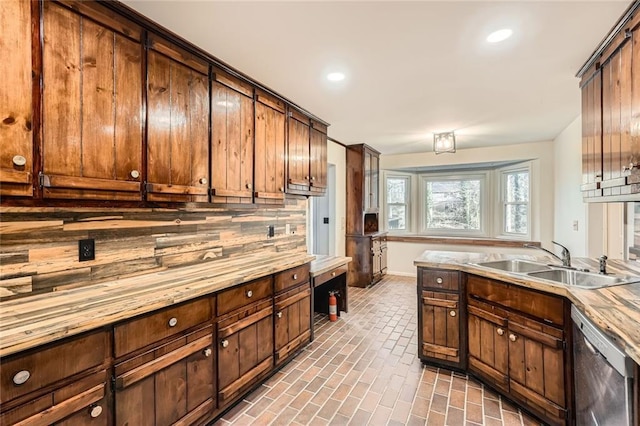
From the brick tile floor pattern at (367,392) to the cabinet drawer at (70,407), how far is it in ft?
2.91

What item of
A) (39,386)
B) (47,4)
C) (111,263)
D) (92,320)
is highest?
(47,4)

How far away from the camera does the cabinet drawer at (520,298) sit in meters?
1.81

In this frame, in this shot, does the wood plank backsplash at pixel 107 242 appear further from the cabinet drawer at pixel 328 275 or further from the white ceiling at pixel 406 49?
the white ceiling at pixel 406 49

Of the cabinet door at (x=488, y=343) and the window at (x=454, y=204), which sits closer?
the cabinet door at (x=488, y=343)

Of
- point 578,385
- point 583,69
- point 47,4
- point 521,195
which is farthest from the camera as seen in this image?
point 521,195

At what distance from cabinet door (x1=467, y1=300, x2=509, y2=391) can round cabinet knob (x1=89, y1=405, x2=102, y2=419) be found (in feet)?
7.81

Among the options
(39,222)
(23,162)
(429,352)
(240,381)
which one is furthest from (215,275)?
(429,352)

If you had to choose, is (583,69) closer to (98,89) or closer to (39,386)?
(98,89)

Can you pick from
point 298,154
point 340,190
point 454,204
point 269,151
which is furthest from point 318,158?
point 454,204

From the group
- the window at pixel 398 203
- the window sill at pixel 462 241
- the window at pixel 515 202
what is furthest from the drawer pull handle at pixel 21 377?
the window at pixel 515 202

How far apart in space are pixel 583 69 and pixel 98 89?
3.24 metres

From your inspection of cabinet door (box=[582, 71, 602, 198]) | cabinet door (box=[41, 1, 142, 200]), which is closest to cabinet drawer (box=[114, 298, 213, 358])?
cabinet door (box=[41, 1, 142, 200])

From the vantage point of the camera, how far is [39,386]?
1125 mm

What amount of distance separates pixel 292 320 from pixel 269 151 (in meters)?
1.56
